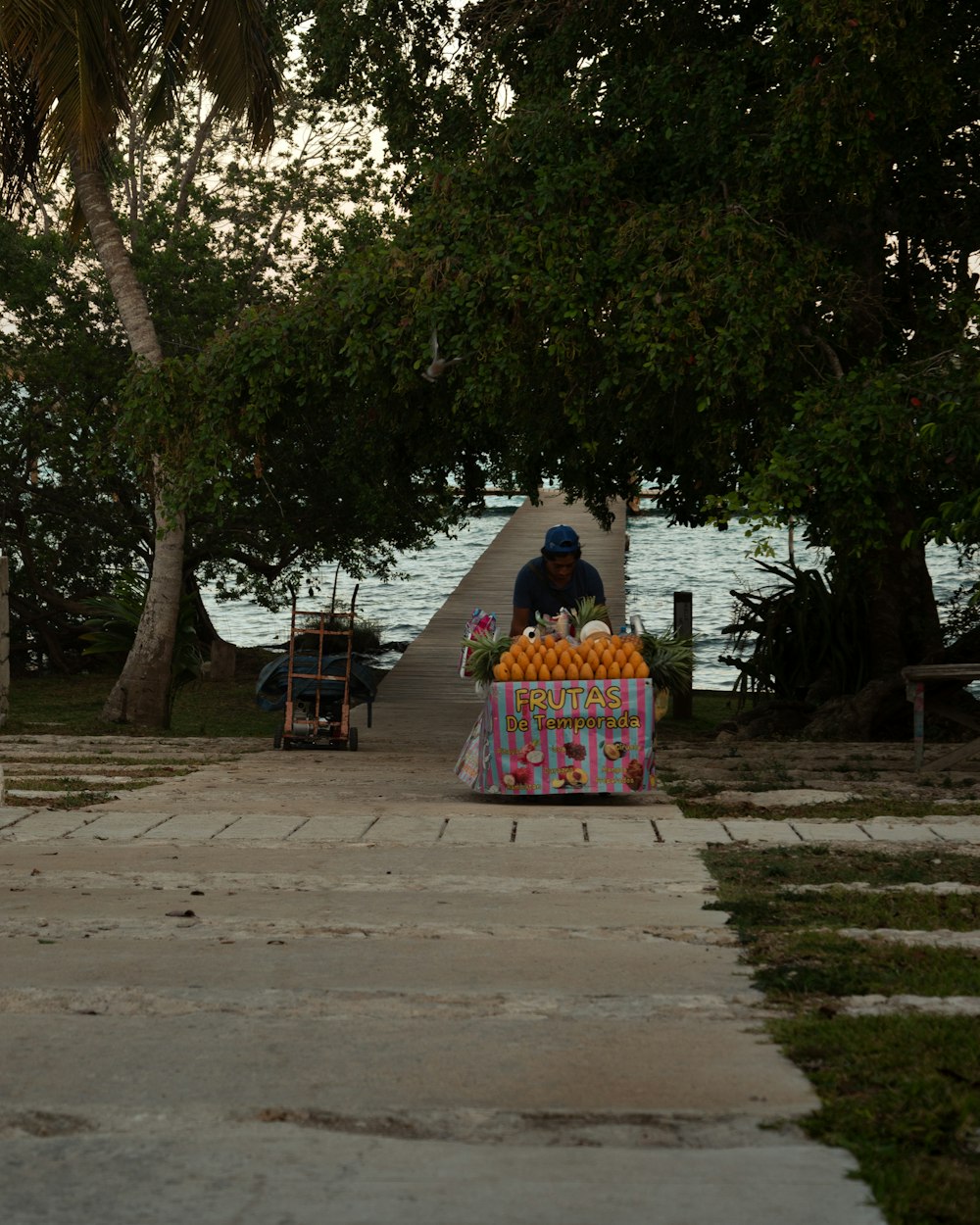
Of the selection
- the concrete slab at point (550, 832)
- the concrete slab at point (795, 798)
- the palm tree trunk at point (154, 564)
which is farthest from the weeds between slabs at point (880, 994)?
the palm tree trunk at point (154, 564)

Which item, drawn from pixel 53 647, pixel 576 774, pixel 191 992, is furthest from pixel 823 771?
pixel 53 647

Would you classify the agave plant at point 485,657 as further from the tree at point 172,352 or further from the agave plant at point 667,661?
the tree at point 172,352

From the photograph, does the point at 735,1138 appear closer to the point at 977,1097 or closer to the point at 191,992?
the point at 977,1097

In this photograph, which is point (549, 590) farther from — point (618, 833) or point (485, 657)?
point (618, 833)

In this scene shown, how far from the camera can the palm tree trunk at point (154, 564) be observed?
47.1 ft

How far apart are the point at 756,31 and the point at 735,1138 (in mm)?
10644

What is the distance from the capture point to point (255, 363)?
12.3 m

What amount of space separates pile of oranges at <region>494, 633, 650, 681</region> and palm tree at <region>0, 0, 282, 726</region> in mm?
5226

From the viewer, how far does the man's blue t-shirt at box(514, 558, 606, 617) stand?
9.11 m

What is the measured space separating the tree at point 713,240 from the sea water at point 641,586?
9565mm

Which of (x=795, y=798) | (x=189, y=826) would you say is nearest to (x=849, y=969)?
(x=189, y=826)

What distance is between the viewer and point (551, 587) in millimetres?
9172

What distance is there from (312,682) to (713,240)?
4.50 m

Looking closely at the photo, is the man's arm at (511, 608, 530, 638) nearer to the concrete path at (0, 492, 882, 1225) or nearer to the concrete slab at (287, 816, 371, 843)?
the concrete slab at (287, 816, 371, 843)
